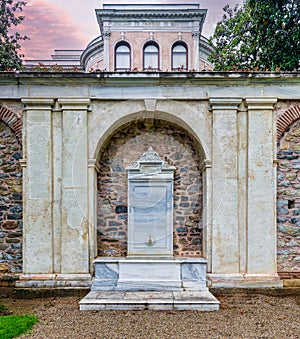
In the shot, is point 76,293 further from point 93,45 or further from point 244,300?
point 93,45

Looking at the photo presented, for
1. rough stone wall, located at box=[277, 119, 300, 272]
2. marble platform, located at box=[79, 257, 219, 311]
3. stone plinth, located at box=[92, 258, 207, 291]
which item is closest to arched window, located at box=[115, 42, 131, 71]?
rough stone wall, located at box=[277, 119, 300, 272]

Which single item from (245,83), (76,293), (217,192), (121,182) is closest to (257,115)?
(245,83)

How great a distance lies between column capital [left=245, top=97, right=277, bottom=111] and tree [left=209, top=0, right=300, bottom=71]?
12.5 feet

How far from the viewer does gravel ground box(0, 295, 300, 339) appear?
16.1ft

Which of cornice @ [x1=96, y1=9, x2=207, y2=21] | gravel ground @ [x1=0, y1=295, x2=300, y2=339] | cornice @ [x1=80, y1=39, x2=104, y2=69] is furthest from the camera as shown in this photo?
cornice @ [x1=80, y1=39, x2=104, y2=69]

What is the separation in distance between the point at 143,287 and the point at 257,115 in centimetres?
387

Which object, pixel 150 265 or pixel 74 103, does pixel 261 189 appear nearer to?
pixel 150 265

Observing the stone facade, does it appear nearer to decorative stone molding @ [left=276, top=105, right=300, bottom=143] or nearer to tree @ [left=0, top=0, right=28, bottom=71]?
decorative stone molding @ [left=276, top=105, right=300, bottom=143]

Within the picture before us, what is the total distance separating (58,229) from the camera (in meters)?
6.96

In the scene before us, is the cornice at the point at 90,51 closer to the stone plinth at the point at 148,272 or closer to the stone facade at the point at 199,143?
the stone facade at the point at 199,143

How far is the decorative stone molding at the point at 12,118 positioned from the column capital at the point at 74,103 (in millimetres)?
889

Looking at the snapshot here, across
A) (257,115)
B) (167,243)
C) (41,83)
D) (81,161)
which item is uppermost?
(41,83)

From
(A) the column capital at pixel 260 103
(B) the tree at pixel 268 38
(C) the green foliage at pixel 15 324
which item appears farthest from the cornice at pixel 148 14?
(C) the green foliage at pixel 15 324

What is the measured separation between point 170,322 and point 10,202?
3.88 meters
